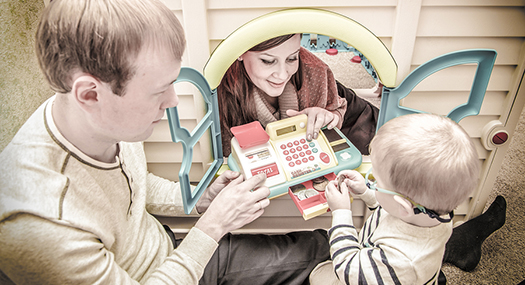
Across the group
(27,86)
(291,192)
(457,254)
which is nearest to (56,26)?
(27,86)

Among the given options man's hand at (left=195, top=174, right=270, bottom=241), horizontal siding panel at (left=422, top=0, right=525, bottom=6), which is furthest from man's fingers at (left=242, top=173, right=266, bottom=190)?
horizontal siding panel at (left=422, top=0, right=525, bottom=6)

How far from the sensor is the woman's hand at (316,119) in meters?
1.08

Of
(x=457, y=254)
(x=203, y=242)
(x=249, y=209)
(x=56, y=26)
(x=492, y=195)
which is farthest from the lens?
(x=492, y=195)

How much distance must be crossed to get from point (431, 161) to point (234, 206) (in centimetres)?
56

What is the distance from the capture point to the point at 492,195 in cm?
163

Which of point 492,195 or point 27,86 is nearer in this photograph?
point 27,86

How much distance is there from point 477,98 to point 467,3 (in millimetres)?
289

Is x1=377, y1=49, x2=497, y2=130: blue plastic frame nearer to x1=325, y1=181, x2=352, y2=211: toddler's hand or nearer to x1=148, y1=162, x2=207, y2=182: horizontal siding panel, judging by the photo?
x1=325, y1=181, x2=352, y2=211: toddler's hand

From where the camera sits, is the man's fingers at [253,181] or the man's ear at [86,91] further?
the man's fingers at [253,181]

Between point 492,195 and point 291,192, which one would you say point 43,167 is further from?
point 492,195

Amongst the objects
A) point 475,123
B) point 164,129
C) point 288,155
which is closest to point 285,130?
point 288,155

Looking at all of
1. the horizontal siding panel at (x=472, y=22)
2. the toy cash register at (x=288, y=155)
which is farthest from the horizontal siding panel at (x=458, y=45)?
the toy cash register at (x=288, y=155)

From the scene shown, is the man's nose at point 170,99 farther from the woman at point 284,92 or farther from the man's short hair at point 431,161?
the man's short hair at point 431,161

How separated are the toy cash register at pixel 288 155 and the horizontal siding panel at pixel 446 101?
0.27 m
